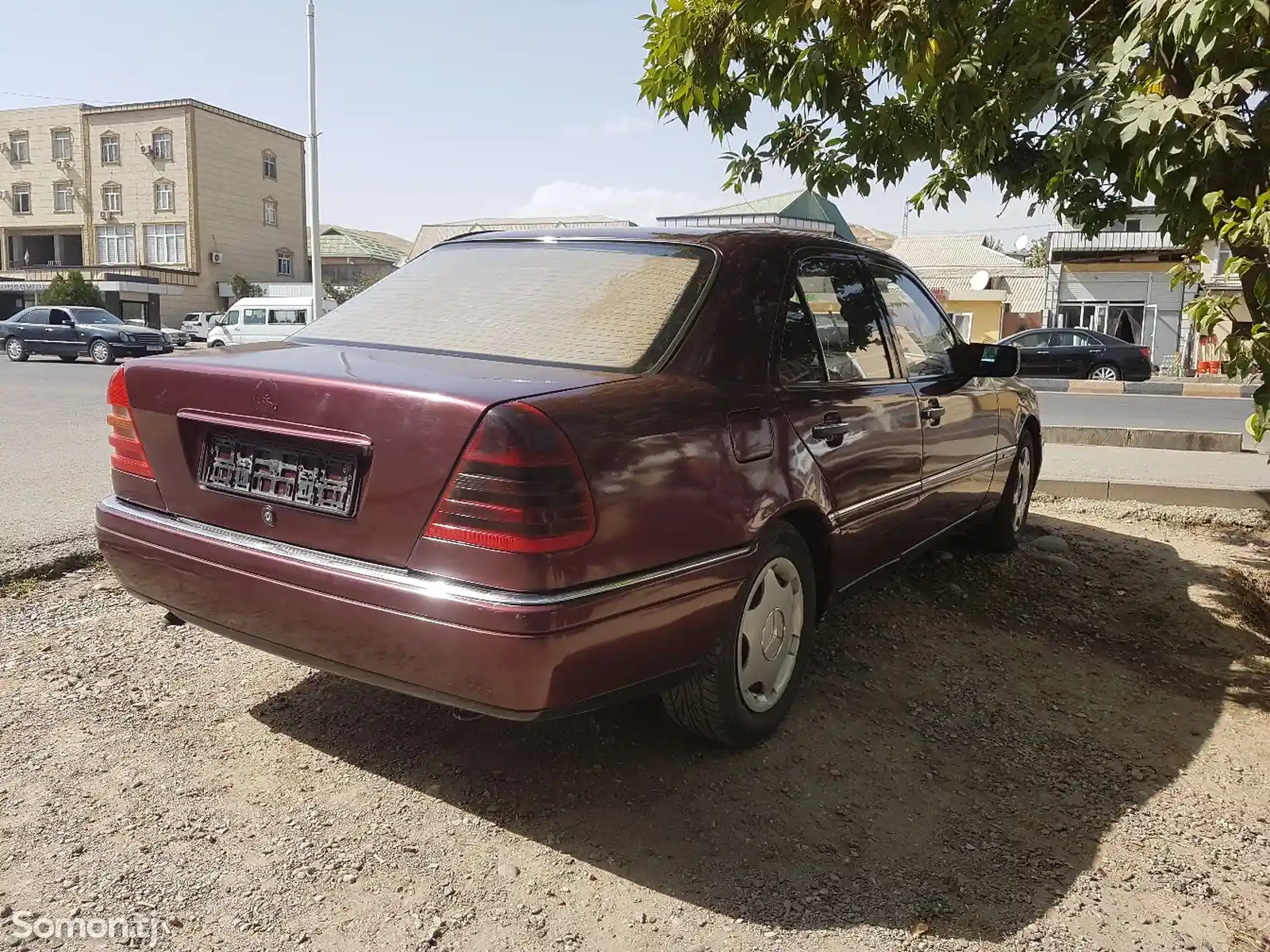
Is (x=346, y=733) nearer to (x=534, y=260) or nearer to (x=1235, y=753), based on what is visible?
(x=534, y=260)

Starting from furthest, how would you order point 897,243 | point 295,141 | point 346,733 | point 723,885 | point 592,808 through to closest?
point 295,141
point 897,243
point 346,733
point 592,808
point 723,885

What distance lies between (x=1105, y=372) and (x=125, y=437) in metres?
25.6

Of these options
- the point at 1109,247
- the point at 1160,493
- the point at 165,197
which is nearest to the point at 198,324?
the point at 165,197

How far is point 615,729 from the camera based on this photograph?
3.20 metres

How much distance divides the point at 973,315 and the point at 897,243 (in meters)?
15.5

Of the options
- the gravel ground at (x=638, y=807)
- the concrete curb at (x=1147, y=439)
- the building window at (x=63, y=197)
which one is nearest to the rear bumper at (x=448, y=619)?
the gravel ground at (x=638, y=807)

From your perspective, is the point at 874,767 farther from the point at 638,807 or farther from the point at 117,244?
the point at 117,244

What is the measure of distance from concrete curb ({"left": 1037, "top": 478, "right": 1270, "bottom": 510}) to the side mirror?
301 centimetres

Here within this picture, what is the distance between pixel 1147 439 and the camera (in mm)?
10594

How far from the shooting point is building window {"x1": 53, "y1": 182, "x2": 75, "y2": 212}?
5316 centimetres

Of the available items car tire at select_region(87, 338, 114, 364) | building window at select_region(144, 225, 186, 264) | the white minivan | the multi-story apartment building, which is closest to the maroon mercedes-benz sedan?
car tire at select_region(87, 338, 114, 364)

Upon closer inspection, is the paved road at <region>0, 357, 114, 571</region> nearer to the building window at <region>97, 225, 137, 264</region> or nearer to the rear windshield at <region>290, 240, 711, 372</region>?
the rear windshield at <region>290, 240, 711, 372</region>

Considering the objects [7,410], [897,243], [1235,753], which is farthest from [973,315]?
[1235,753]

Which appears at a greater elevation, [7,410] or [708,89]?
[708,89]
